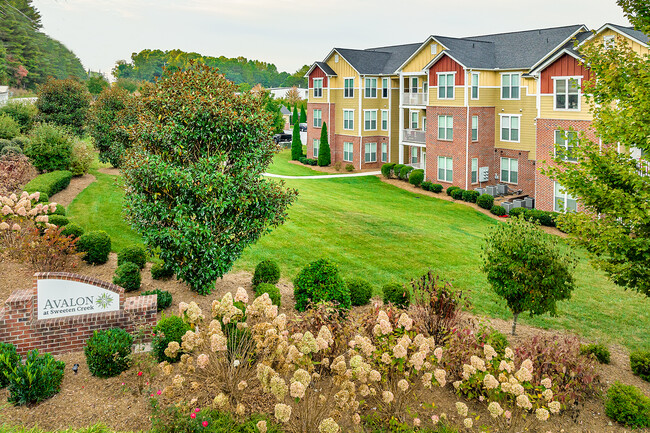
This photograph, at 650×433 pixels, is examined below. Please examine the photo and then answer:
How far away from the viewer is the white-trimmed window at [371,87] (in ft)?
151

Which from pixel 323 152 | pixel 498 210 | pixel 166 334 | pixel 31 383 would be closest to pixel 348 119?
pixel 323 152

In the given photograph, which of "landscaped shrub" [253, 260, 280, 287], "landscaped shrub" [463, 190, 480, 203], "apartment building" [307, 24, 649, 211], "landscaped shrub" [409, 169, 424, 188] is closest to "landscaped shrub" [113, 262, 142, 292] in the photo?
"landscaped shrub" [253, 260, 280, 287]

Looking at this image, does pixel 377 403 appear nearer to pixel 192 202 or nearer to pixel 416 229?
pixel 192 202

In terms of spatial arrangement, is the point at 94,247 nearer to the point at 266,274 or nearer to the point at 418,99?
the point at 266,274

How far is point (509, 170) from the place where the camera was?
120 ft

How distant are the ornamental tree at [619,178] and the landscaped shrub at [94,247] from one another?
12368 mm

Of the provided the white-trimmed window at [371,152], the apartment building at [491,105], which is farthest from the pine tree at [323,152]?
the apartment building at [491,105]

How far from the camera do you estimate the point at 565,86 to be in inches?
1187

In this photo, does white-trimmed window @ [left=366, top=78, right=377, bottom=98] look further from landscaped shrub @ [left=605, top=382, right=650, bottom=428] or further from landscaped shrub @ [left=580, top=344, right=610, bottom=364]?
landscaped shrub @ [left=605, top=382, right=650, bottom=428]

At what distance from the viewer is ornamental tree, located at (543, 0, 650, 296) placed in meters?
11.0

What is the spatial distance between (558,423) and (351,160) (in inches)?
1528

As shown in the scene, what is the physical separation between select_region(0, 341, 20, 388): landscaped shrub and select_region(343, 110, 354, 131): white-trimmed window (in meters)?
39.3

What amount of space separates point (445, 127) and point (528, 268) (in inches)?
1064

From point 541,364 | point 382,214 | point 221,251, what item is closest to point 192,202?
point 221,251
